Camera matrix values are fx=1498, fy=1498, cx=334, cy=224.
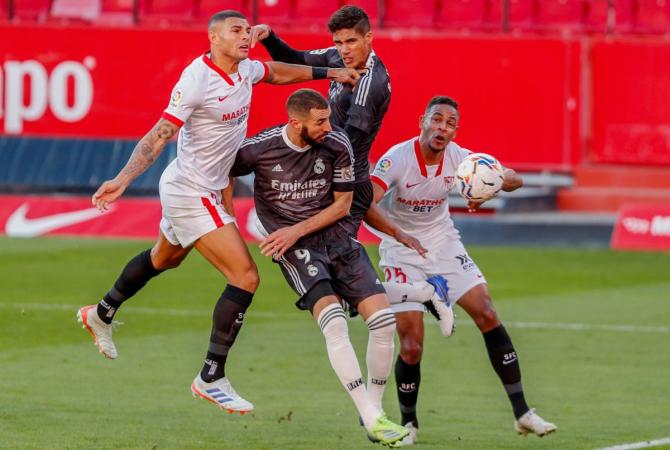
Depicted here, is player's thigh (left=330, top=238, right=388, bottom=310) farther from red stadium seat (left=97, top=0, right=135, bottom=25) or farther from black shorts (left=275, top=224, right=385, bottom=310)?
red stadium seat (left=97, top=0, right=135, bottom=25)

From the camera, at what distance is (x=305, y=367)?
14.0 metres

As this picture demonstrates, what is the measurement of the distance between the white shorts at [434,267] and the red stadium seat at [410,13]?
483 inches

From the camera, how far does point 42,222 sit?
76.6ft

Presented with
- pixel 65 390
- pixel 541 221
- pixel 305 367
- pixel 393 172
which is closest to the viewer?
pixel 393 172

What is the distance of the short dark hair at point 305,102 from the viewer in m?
9.85

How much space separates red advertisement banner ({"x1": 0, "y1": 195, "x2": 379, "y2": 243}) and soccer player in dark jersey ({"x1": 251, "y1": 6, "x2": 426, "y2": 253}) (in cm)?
1209

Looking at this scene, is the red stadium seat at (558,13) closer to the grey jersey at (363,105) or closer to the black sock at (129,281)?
the grey jersey at (363,105)

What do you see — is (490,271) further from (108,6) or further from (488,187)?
(488,187)

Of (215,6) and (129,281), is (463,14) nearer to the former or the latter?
(215,6)

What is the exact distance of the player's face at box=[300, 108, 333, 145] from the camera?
32.3 ft

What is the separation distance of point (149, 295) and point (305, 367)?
499 centimetres

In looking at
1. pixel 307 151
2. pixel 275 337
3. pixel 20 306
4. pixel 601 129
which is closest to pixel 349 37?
pixel 307 151

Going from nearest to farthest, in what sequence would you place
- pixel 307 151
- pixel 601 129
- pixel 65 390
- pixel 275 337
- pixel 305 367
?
pixel 307 151
pixel 65 390
pixel 305 367
pixel 275 337
pixel 601 129

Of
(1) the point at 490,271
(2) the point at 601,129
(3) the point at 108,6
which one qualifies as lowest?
(1) the point at 490,271
